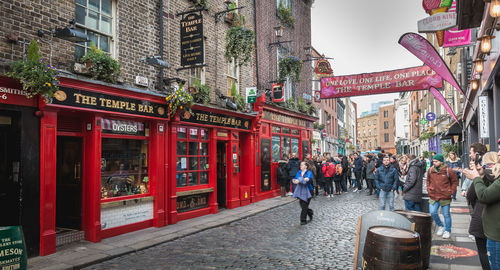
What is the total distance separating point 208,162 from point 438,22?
25.6 feet

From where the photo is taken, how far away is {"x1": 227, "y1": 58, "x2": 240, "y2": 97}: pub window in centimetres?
1355

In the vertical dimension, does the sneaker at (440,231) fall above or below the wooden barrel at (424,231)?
below

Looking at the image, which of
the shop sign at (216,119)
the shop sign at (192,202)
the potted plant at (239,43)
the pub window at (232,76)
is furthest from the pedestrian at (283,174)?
the potted plant at (239,43)

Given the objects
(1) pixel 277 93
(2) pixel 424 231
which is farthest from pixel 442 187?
(1) pixel 277 93

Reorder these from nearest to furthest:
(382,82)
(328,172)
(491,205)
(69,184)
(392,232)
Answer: (491,205)
(392,232)
(69,184)
(328,172)
(382,82)

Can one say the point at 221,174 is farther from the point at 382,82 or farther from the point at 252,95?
the point at 382,82

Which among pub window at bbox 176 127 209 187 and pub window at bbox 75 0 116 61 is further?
pub window at bbox 176 127 209 187

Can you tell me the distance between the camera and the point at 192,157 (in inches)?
452

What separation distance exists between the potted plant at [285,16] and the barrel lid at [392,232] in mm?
14823

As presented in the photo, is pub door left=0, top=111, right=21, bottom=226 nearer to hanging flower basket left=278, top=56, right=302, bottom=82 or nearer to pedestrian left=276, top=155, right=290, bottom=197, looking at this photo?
pedestrian left=276, top=155, right=290, bottom=197

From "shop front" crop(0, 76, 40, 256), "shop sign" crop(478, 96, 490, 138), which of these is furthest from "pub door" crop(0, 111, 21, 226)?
"shop sign" crop(478, 96, 490, 138)

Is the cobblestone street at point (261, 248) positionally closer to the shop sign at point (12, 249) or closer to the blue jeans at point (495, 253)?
the blue jeans at point (495, 253)

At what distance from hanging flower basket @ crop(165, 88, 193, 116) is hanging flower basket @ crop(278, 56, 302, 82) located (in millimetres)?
6963

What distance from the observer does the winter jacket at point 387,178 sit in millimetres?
9859
